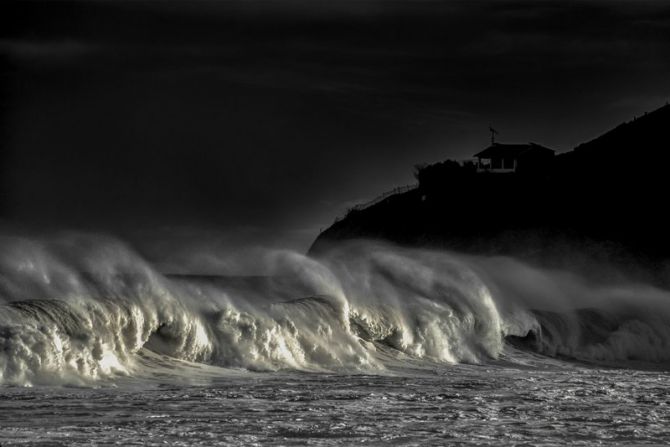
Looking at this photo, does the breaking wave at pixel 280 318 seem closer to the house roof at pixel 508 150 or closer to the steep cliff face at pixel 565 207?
the steep cliff face at pixel 565 207

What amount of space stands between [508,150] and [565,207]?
10.8m

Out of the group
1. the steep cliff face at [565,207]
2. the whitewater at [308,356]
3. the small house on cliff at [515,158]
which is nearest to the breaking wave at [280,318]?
the whitewater at [308,356]

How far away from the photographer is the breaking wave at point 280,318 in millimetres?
15133

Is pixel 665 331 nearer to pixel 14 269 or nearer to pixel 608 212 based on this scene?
pixel 14 269

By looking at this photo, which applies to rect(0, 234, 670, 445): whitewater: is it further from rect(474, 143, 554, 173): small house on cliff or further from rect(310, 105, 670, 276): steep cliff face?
rect(474, 143, 554, 173): small house on cliff

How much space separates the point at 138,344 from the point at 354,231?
7945 cm

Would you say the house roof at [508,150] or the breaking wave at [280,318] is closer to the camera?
the breaking wave at [280,318]

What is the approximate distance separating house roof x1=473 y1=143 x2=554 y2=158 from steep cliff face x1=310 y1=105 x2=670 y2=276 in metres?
2.27

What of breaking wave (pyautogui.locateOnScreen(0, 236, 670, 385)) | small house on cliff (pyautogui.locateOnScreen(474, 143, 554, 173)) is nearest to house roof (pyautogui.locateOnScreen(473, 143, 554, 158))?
small house on cliff (pyautogui.locateOnScreen(474, 143, 554, 173))

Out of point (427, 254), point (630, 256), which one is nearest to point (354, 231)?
point (630, 256)

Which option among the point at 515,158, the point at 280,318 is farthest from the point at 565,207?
the point at 280,318

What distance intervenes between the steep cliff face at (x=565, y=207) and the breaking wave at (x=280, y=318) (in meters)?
41.3

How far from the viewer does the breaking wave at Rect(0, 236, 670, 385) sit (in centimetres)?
1513

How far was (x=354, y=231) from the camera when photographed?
314 ft
